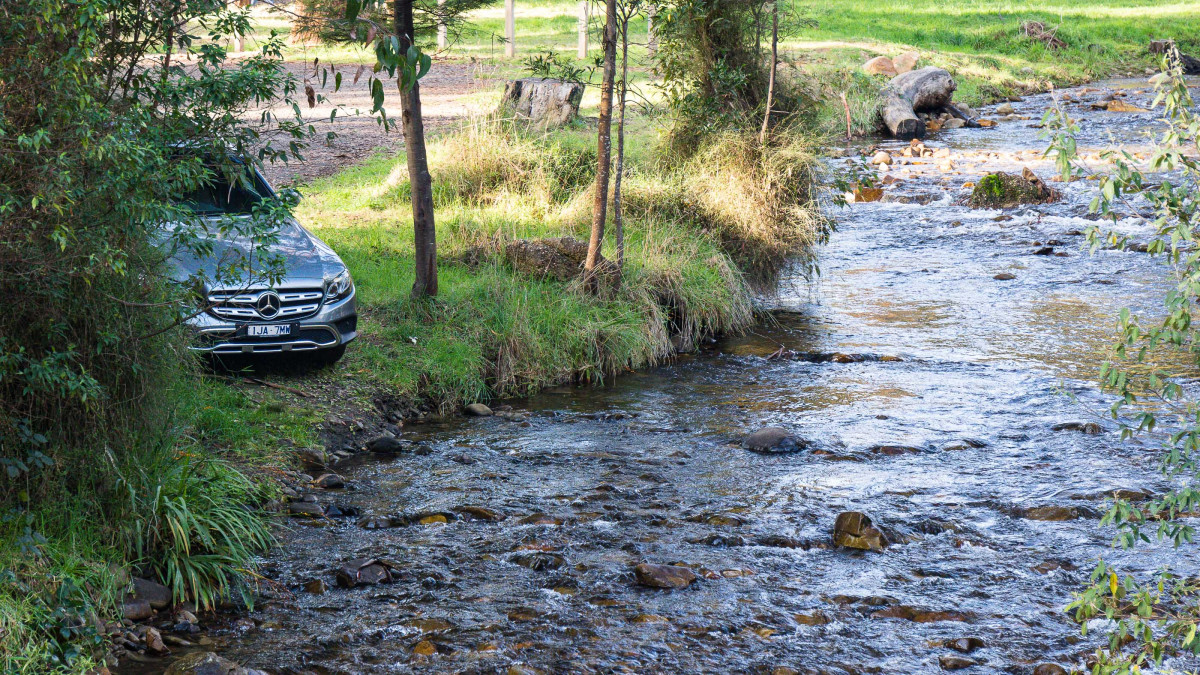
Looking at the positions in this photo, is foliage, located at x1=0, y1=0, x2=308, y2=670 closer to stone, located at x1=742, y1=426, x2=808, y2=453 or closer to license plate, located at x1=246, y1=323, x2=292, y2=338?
license plate, located at x1=246, y1=323, x2=292, y2=338

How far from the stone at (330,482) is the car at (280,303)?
127 cm

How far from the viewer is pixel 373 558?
6117 millimetres

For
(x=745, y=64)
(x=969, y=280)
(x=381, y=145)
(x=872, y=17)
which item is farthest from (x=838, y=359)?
(x=872, y=17)

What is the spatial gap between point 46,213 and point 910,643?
15.2 ft

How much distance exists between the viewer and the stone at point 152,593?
212 inches

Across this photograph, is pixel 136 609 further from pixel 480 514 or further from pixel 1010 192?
pixel 1010 192

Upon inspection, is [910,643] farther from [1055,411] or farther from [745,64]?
[745,64]

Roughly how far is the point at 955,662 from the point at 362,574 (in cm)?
322

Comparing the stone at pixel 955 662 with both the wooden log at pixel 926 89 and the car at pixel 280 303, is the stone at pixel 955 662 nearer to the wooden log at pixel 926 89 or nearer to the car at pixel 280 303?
the car at pixel 280 303

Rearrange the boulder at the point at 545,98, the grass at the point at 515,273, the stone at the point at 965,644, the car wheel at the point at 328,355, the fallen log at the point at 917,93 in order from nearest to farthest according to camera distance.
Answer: the stone at the point at 965,644, the car wheel at the point at 328,355, the grass at the point at 515,273, the boulder at the point at 545,98, the fallen log at the point at 917,93

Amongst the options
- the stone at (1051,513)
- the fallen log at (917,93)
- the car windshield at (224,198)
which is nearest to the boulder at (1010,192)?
the fallen log at (917,93)

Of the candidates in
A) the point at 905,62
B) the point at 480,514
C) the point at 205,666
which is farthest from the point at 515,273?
the point at 905,62

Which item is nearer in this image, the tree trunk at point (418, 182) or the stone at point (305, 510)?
the stone at point (305, 510)

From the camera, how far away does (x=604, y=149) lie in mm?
10805
